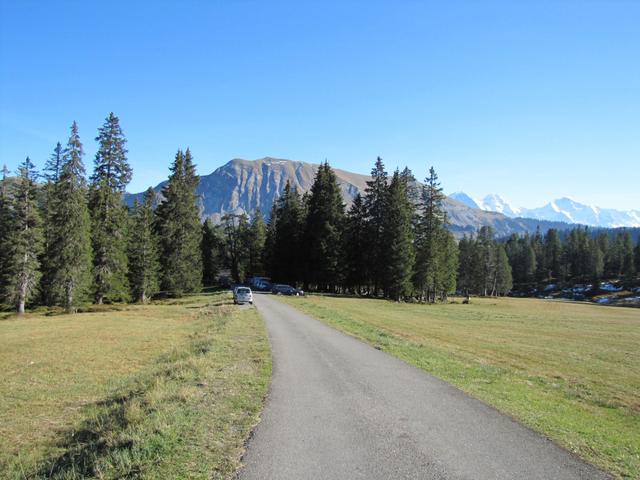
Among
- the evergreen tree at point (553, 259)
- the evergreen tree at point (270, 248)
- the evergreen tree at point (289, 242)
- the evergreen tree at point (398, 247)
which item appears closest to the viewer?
the evergreen tree at point (398, 247)

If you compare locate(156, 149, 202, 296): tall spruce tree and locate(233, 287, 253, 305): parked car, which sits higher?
locate(156, 149, 202, 296): tall spruce tree

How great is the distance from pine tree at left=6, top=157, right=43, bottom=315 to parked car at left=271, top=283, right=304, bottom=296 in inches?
1100

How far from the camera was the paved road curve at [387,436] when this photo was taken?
6199mm

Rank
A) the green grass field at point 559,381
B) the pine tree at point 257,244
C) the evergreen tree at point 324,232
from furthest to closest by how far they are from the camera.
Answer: the pine tree at point 257,244 < the evergreen tree at point 324,232 < the green grass field at point 559,381

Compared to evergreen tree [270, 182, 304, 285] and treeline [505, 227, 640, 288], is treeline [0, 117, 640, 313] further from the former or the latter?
treeline [505, 227, 640, 288]

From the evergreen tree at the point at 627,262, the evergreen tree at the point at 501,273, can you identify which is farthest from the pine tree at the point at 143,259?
the evergreen tree at the point at 627,262

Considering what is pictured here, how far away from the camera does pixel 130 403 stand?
11000mm

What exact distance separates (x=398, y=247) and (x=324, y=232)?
34.9 ft

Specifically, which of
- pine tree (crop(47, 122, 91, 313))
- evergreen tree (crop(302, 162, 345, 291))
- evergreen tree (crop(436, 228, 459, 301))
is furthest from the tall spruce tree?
evergreen tree (crop(436, 228, 459, 301))

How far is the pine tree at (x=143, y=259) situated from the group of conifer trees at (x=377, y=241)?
2141 centimetres

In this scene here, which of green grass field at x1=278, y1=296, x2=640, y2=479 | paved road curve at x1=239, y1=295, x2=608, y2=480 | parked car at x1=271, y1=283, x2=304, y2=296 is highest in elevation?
parked car at x1=271, y1=283, x2=304, y2=296

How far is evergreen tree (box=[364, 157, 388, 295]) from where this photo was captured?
59.2m

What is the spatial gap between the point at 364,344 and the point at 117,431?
462 inches

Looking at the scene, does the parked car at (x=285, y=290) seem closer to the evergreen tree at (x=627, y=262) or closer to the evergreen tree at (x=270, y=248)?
the evergreen tree at (x=270, y=248)
